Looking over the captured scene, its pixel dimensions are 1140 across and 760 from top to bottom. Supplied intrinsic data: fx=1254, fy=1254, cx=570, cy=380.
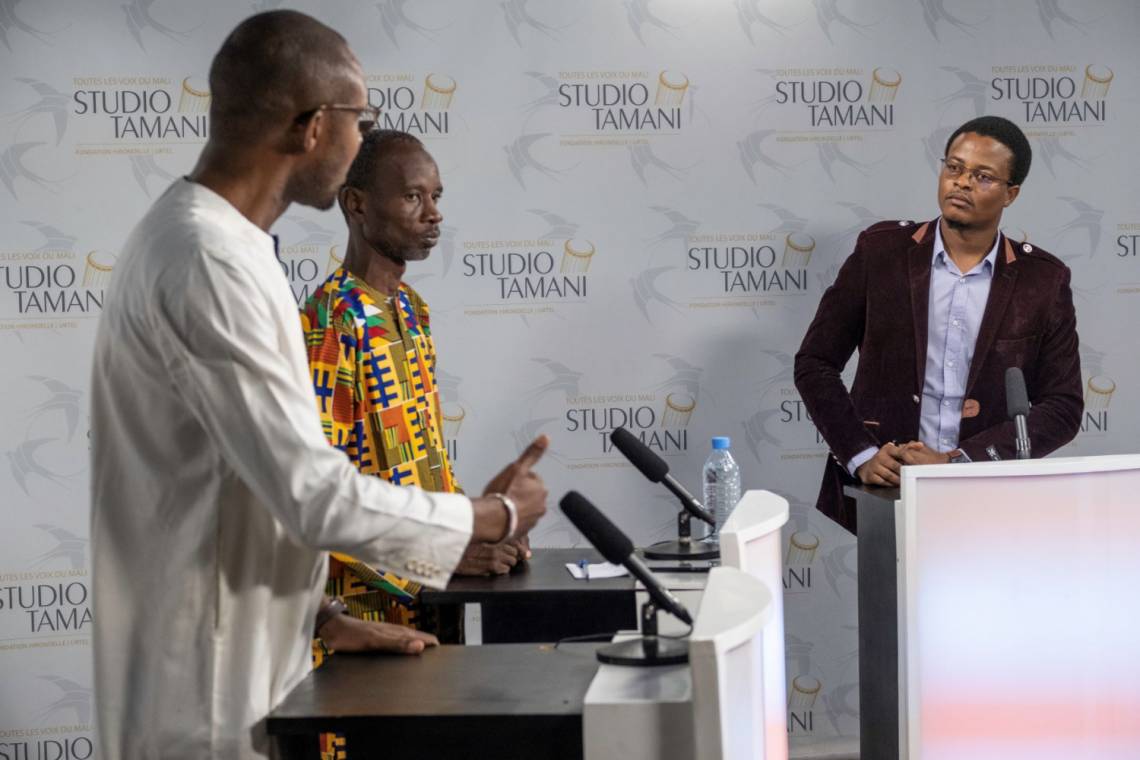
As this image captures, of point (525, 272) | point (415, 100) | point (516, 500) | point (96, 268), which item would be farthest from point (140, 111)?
point (516, 500)

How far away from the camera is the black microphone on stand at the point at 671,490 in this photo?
8.92 feet

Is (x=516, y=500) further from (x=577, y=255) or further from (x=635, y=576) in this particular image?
(x=577, y=255)

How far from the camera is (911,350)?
3926mm

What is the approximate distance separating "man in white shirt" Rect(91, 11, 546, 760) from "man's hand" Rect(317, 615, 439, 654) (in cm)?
29

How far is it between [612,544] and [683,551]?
4.21ft

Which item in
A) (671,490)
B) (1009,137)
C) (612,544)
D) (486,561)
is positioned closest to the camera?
(612,544)

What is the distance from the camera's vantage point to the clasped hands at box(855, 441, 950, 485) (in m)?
3.57

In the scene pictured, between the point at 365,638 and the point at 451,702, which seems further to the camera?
the point at 365,638

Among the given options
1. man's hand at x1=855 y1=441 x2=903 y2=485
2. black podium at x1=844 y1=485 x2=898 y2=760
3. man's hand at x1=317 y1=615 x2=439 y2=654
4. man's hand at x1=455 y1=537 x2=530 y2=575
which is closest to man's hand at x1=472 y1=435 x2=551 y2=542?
man's hand at x1=317 y1=615 x2=439 y2=654

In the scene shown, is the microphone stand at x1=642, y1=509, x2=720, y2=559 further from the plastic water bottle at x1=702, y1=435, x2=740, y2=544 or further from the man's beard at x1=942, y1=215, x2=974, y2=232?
the man's beard at x1=942, y1=215, x2=974, y2=232

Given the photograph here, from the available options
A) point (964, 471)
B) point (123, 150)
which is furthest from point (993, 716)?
point (123, 150)

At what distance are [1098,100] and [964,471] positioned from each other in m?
2.43

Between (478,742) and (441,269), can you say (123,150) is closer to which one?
(441,269)

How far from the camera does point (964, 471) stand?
265cm
